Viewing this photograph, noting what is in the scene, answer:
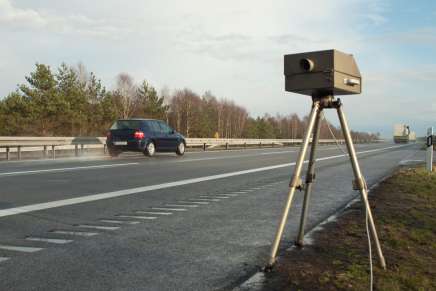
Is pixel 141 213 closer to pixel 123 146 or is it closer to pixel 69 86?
pixel 123 146

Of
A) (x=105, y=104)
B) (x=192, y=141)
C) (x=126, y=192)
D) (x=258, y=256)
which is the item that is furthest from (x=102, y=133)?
(x=258, y=256)

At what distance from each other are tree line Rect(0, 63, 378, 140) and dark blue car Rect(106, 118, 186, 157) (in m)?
15.2

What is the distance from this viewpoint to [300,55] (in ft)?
12.5

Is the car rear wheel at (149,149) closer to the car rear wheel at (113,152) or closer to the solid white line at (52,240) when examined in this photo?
the car rear wheel at (113,152)

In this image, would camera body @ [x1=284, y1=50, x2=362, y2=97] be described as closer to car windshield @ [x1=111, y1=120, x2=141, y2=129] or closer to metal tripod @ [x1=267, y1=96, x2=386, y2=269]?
metal tripod @ [x1=267, y1=96, x2=386, y2=269]

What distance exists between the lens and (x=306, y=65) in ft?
12.2

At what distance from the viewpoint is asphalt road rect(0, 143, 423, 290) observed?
347cm

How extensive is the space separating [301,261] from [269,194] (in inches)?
182

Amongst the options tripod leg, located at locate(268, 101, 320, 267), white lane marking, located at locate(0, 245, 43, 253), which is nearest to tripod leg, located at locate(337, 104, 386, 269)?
tripod leg, located at locate(268, 101, 320, 267)

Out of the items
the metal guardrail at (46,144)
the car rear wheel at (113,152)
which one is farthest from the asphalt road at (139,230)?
the metal guardrail at (46,144)

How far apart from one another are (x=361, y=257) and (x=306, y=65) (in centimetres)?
171

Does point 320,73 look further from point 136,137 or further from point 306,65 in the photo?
point 136,137

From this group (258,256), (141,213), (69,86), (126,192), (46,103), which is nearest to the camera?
(258,256)

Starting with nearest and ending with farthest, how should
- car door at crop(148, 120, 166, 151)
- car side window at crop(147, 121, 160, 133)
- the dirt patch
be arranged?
1. the dirt patch
2. car side window at crop(147, 121, 160, 133)
3. car door at crop(148, 120, 166, 151)
